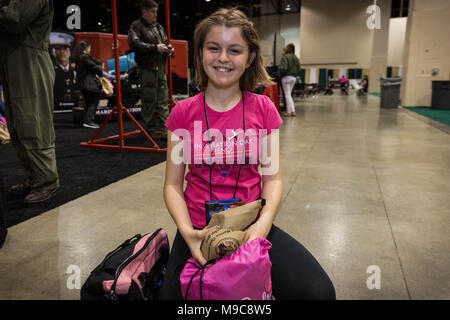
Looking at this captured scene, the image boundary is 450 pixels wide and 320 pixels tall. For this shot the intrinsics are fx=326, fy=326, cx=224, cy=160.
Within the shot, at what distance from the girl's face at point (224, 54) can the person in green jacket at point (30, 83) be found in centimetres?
139

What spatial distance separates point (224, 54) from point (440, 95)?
357 inches

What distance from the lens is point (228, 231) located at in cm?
87

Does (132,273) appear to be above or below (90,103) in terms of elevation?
below

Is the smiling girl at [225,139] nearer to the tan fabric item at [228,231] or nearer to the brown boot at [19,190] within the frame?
the tan fabric item at [228,231]

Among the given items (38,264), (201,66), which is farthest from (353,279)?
(38,264)

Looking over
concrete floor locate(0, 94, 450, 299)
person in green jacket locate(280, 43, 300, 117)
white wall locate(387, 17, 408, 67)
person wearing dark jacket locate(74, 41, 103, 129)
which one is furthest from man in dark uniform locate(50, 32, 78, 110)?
white wall locate(387, 17, 408, 67)

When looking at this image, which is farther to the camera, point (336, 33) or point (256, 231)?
point (336, 33)

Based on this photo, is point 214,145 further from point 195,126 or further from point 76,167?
point 76,167

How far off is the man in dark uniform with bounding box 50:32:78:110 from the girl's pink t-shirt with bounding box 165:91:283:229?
8311mm

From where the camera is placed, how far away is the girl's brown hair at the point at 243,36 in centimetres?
104

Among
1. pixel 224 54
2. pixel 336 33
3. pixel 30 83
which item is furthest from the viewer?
pixel 336 33

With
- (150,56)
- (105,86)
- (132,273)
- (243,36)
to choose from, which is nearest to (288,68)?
(105,86)

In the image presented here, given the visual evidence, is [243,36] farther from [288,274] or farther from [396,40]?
[396,40]

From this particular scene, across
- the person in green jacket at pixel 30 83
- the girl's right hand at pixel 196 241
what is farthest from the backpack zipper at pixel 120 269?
the person in green jacket at pixel 30 83
